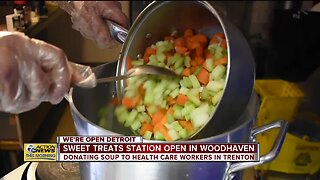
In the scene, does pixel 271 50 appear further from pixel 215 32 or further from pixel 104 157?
pixel 104 157

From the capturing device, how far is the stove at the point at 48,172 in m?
0.47

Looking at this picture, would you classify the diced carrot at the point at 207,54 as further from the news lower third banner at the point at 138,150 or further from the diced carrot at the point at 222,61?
the news lower third banner at the point at 138,150

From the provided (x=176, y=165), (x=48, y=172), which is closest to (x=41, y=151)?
(x=48, y=172)

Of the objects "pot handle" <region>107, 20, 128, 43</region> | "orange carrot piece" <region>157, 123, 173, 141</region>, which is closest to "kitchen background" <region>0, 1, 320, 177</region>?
"pot handle" <region>107, 20, 128, 43</region>

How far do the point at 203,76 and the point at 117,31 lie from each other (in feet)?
0.40

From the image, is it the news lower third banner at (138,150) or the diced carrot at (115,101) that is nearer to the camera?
the news lower third banner at (138,150)

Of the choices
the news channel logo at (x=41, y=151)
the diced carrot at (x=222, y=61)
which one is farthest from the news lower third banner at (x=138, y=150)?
the diced carrot at (x=222, y=61)

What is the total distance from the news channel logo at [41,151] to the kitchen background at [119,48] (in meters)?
0.03

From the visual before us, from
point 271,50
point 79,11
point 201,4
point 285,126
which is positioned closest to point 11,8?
point 79,11

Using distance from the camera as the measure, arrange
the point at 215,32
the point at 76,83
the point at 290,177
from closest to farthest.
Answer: the point at 76,83
the point at 215,32
the point at 290,177

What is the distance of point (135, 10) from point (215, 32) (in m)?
0.11

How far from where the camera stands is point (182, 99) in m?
0.44

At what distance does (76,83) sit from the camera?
1.08 feet

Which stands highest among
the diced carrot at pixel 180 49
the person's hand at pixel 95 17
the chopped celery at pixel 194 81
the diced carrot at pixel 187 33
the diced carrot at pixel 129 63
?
the person's hand at pixel 95 17
